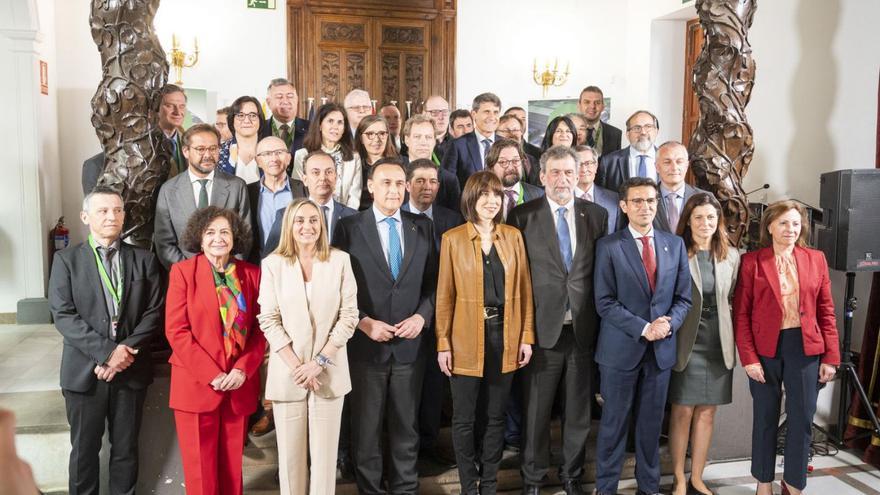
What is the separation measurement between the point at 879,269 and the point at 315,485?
3881 millimetres

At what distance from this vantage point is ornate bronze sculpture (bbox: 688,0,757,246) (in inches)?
183

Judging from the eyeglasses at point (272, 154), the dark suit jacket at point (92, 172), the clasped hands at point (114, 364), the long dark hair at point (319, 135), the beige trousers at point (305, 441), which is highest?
the long dark hair at point (319, 135)

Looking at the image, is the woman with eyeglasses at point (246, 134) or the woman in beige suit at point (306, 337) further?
the woman with eyeglasses at point (246, 134)

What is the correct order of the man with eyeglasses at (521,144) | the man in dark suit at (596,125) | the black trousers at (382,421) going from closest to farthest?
the black trousers at (382,421), the man with eyeglasses at (521,144), the man in dark suit at (596,125)

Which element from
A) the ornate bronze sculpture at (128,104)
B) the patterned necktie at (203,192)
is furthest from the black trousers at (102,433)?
the patterned necktie at (203,192)

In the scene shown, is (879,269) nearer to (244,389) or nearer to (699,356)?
(699,356)

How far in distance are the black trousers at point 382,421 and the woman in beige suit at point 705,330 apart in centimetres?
145

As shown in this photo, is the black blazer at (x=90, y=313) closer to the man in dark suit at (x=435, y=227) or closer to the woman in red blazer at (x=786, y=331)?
the man in dark suit at (x=435, y=227)

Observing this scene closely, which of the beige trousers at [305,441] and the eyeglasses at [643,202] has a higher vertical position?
the eyeglasses at [643,202]

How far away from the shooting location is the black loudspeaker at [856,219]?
4.79 meters

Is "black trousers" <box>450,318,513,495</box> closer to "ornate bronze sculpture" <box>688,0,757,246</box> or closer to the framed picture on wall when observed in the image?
"ornate bronze sculpture" <box>688,0,757,246</box>

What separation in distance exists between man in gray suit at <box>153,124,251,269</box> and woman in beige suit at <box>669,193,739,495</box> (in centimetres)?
240

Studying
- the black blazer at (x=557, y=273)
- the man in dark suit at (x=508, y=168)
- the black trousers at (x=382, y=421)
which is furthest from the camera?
the man in dark suit at (x=508, y=168)

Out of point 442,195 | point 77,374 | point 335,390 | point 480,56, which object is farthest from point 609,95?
point 77,374
